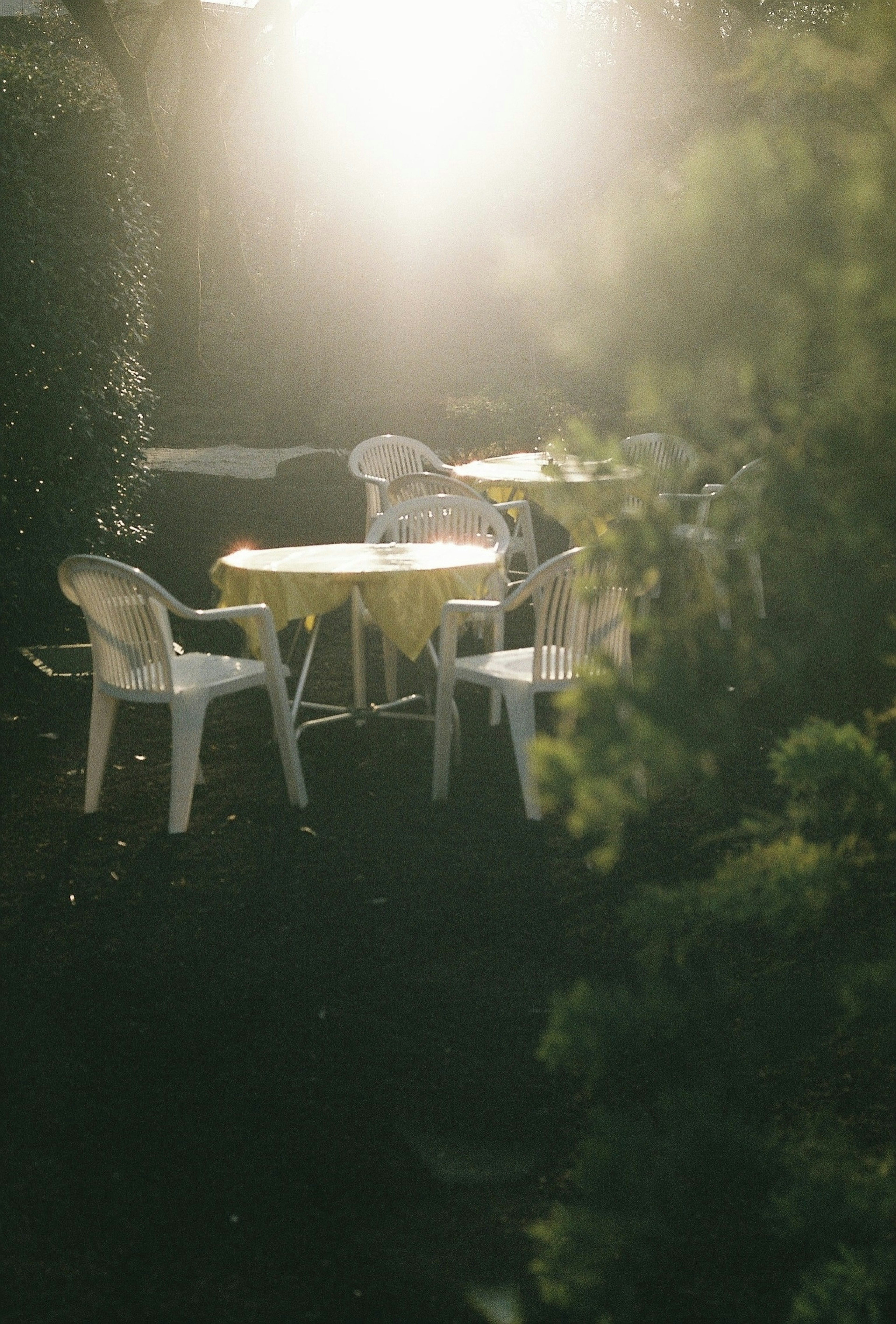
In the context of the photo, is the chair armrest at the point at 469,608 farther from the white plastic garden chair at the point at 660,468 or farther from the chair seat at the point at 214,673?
the white plastic garden chair at the point at 660,468

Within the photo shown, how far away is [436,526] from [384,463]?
9.12 ft

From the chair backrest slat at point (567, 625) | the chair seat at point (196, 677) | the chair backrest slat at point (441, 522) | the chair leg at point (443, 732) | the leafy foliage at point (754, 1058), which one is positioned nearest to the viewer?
the leafy foliage at point (754, 1058)

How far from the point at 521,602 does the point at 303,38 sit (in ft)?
80.3

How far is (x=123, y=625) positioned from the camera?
4.35 m

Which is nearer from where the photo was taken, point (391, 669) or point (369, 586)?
point (369, 586)

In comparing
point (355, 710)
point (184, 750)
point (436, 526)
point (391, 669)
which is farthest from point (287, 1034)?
point (436, 526)

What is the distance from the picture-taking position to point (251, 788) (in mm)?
4910

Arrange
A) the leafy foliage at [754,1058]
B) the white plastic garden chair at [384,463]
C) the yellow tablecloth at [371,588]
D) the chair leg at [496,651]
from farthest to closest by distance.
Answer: the white plastic garden chair at [384,463] < the chair leg at [496,651] < the yellow tablecloth at [371,588] < the leafy foliage at [754,1058]

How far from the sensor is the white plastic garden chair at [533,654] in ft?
13.9

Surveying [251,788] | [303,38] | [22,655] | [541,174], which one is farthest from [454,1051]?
[303,38]

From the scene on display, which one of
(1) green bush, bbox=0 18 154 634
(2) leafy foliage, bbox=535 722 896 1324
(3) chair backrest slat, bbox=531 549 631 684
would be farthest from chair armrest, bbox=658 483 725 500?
(1) green bush, bbox=0 18 154 634

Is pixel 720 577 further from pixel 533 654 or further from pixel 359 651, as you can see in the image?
pixel 359 651

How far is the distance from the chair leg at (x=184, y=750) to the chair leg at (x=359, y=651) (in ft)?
4.18

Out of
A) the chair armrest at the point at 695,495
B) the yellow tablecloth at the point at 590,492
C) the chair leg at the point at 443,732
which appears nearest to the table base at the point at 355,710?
the chair leg at the point at 443,732
